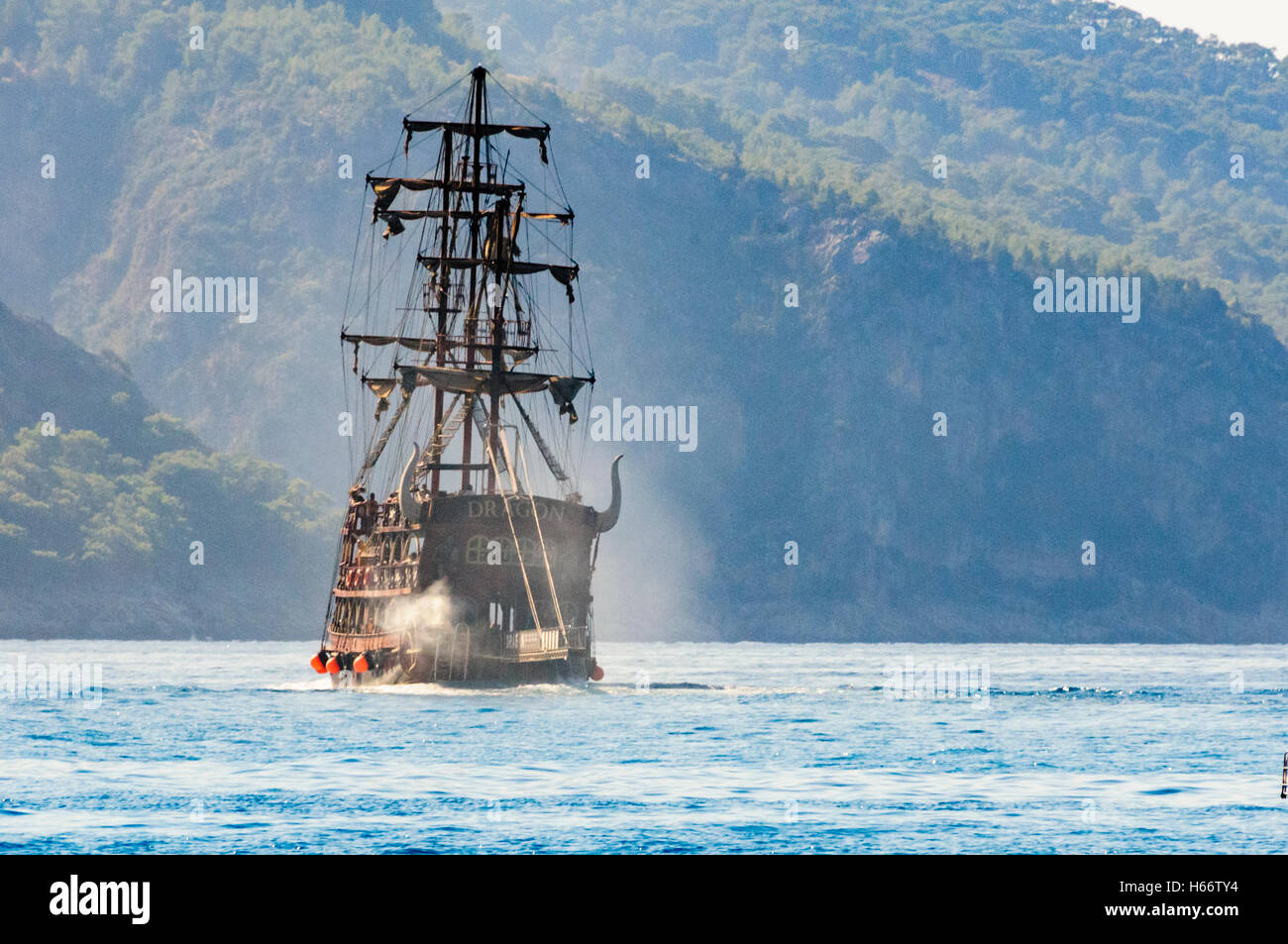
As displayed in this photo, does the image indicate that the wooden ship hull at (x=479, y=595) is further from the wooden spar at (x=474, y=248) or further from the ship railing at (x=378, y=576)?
the wooden spar at (x=474, y=248)

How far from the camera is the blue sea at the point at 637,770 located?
114 ft

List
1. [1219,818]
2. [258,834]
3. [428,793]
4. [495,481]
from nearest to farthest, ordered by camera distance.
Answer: [258,834], [1219,818], [428,793], [495,481]

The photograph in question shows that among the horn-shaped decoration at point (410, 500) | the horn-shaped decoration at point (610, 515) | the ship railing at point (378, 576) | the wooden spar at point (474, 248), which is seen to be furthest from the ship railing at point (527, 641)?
the wooden spar at point (474, 248)

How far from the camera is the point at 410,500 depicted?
74688 millimetres

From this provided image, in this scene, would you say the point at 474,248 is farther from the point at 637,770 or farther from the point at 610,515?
the point at 637,770

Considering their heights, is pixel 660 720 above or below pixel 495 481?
below

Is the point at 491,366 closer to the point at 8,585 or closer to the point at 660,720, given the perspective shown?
the point at 660,720

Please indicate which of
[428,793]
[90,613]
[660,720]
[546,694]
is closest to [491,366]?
[546,694]

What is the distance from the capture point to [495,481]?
271 feet

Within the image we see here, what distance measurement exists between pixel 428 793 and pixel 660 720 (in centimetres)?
2191

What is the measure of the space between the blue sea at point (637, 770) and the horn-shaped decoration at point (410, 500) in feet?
21.3

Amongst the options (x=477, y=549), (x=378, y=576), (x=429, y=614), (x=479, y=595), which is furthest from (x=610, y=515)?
(x=429, y=614)

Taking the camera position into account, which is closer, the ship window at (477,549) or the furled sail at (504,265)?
the ship window at (477,549)
